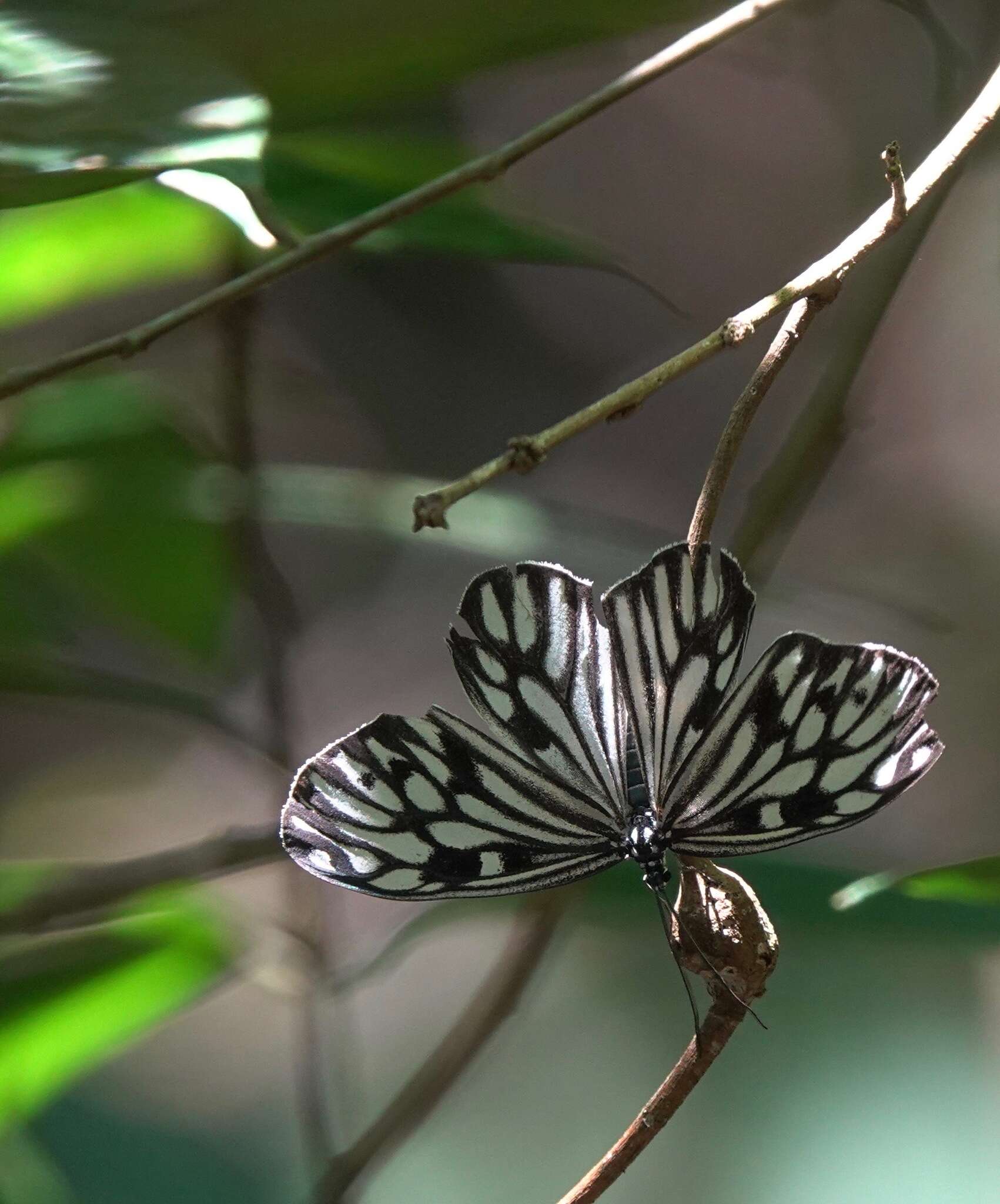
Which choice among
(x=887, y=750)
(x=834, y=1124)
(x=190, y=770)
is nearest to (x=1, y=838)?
(x=190, y=770)

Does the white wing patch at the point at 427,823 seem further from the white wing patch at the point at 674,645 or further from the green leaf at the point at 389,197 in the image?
the green leaf at the point at 389,197

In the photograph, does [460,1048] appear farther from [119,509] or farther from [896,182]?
[896,182]

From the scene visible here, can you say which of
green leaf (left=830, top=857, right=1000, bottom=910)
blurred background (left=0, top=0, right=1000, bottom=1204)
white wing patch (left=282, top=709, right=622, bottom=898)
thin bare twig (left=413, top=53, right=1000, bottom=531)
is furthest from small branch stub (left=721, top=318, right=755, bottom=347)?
blurred background (left=0, top=0, right=1000, bottom=1204)

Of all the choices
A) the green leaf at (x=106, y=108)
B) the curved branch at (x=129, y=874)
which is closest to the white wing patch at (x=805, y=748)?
the green leaf at (x=106, y=108)

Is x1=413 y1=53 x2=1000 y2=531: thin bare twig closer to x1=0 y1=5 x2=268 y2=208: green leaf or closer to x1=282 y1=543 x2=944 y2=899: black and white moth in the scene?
x1=282 y1=543 x2=944 y2=899: black and white moth

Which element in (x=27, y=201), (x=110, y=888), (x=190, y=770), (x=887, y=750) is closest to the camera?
(x=887, y=750)

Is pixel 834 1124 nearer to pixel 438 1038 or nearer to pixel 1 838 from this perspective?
pixel 438 1038

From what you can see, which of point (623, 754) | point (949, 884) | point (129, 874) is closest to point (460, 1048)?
point (129, 874)
